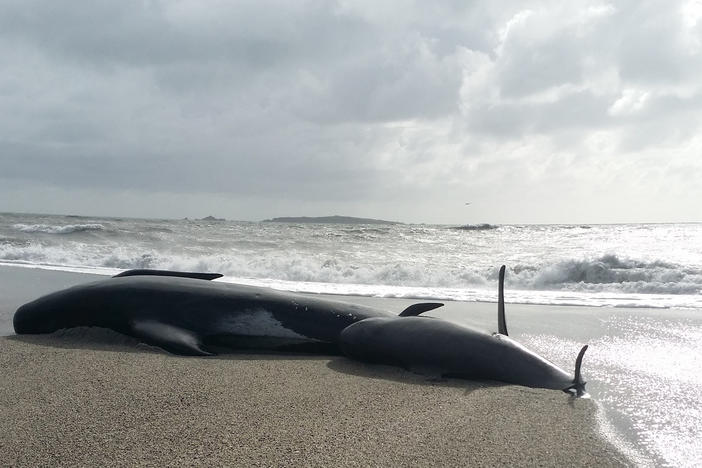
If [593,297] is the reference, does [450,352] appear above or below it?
above

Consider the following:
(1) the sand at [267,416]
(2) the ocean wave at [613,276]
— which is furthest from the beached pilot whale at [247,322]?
(2) the ocean wave at [613,276]

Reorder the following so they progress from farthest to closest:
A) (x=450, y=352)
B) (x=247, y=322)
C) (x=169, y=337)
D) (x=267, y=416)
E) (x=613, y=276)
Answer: (x=613, y=276) < (x=247, y=322) < (x=169, y=337) < (x=450, y=352) < (x=267, y=416)

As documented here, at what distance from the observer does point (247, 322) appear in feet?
17.1

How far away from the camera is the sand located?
103 inches

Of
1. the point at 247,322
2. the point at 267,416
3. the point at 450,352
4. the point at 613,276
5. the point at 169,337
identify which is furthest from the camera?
the point at 613,276

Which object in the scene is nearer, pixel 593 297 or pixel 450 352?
pixel 450 352

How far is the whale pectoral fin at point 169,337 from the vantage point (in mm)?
4711

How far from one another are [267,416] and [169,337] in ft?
6.64

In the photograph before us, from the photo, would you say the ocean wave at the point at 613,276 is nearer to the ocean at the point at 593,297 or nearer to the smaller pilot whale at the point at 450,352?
the ocean at the point at 593,297

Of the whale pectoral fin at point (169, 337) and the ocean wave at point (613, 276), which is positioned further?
the ocean wave at point (613, 276)

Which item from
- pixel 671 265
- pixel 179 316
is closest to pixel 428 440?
pixel 179 316

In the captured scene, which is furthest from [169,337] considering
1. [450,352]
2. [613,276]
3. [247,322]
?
[613,276]

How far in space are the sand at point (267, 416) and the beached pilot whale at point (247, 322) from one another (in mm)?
220

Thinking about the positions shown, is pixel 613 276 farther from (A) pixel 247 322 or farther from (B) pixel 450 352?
(A) pixel 247 322
